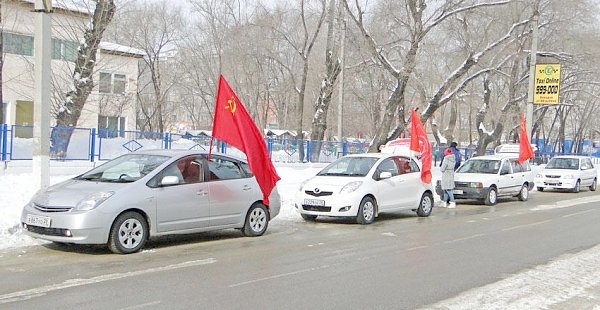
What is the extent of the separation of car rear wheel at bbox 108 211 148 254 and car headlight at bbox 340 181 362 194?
5.21m

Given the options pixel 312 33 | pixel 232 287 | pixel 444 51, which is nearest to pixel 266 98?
pixel 312 33

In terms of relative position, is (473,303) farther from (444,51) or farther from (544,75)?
(444,51)

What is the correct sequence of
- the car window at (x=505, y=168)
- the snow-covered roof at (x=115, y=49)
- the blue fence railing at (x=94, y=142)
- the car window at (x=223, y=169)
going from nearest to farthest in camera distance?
the car window at (x=223, y=169) < the blue fence railing at (x=94, y=142) < the car window at (x=505, y=168) < the snow-covered roof at (x=115, y=49)

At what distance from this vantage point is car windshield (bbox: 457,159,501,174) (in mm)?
21094

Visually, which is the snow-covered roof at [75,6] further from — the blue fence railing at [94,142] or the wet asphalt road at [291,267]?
the wet asphalt road at [291,267]

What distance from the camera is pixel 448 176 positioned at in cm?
1848

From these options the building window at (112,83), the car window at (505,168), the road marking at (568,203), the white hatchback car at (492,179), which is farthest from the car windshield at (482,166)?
the building window at (112,83)

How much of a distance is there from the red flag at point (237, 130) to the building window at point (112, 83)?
82.1 ft

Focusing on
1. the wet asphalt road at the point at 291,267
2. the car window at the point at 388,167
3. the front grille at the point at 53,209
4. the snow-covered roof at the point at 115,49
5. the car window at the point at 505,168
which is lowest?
the wet asphalt road at the point at 291,267

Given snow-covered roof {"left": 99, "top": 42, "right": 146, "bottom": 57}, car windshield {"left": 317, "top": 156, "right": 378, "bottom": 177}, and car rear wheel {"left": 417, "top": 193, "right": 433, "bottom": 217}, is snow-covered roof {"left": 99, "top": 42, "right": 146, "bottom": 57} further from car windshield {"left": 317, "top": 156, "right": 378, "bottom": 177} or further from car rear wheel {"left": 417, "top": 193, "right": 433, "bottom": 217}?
car rear wheel {"left": 417, "top": 193, "right": 433, "bottom": 217}

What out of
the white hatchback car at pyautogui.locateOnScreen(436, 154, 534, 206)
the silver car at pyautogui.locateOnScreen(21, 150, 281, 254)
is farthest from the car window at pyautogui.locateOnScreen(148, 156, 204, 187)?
the white hatchback car at pyautogui.locateOnScreen(436, 154, 534, 206)

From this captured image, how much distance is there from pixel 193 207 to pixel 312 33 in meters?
30.0

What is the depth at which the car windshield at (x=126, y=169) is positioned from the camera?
9.72 metres

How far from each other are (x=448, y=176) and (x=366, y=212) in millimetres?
5420
